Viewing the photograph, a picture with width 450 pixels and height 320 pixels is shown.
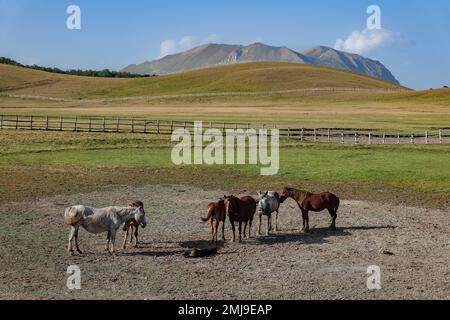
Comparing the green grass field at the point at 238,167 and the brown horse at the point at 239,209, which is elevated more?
the green grass field at the point at 238,167

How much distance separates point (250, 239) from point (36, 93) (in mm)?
106655

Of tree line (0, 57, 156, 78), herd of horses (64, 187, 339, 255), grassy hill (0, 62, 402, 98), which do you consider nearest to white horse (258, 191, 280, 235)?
herd of horses (64, 187, 339, 255)

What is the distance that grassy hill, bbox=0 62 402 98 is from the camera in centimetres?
12259

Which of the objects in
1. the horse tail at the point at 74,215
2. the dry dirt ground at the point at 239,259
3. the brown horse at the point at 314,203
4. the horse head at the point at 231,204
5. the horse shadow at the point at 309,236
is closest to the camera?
the dry dirt ground at the point at 239,259

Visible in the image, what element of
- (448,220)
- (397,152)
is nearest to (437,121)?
(397,152)

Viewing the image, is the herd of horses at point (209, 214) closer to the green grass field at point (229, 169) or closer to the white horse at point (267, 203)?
the white horse at point (267, 203)

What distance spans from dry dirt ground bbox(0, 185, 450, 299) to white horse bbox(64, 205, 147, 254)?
576mm

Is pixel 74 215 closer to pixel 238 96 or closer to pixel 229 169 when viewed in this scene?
pixel 229 169

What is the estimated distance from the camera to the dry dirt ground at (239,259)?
12031 mm

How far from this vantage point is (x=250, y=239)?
16.7 meters

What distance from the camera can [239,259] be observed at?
47.5 ft

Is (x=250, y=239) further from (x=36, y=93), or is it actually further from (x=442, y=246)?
(x=36, y=93)

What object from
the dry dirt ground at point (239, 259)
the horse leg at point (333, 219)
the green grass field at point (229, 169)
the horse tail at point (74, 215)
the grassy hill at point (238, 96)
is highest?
the grassy hill at point (238, 96)

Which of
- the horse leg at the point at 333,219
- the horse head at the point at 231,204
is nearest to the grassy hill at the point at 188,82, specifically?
the horse leg at the point at 333,219
